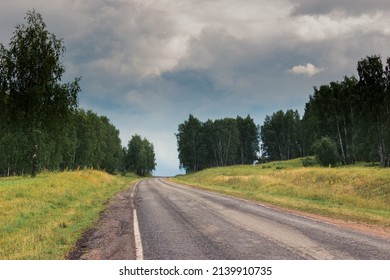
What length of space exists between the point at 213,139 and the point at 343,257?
107 metres

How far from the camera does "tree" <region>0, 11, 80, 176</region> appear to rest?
3228 cm

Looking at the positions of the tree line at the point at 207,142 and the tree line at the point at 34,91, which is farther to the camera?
the tree line at the point at 207,142

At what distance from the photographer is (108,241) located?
1052 cm

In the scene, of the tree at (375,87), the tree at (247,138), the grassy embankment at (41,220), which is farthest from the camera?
the tree at (247,138)

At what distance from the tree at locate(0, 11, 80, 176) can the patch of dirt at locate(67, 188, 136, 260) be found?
839 inches

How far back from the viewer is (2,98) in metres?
31.3

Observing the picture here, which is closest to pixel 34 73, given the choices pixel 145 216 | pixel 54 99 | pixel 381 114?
pixel 54 99

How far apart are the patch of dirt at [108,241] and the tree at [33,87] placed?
21299 mm

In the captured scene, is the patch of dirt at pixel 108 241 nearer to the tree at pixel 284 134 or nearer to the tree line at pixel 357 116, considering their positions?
the tree line at pixel 357 116

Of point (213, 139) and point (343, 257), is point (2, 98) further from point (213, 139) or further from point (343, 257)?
point (213, 139)

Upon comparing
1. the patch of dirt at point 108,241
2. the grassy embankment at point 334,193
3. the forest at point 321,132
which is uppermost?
the forest at point 321,132

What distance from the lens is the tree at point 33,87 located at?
32281 mm

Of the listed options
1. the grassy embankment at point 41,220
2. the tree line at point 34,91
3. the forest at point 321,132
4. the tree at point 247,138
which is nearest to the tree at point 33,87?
the tree line at point 34,91

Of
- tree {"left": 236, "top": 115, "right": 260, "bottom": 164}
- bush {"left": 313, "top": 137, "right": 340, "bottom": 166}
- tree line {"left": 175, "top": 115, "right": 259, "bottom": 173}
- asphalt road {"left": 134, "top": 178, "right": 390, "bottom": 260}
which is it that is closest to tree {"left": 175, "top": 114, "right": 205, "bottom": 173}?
tree line {"left": 175, "top": 115, "right": 259, "bottom": 173}
